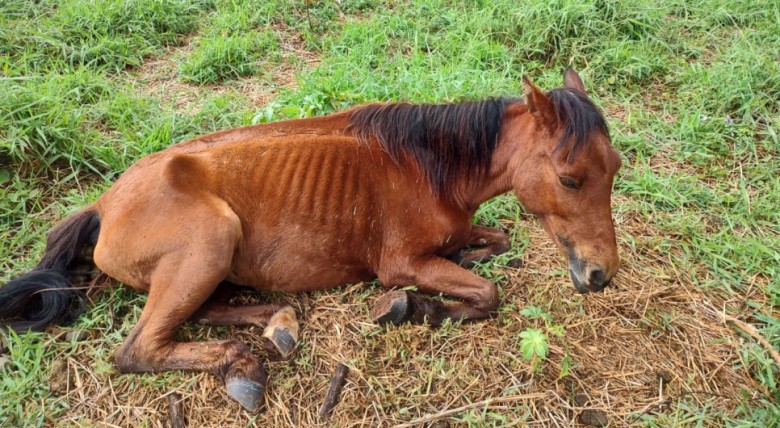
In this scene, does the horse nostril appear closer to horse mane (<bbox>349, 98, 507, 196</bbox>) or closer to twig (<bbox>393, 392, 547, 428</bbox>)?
twig (<bbox>393, 392, 547, 428</bbox>)

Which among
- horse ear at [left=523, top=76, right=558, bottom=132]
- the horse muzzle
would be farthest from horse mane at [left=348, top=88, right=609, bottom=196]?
the horse muzzle

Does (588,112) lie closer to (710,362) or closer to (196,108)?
(710,362)

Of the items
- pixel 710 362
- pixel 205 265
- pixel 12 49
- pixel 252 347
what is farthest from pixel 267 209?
pixel 12 49

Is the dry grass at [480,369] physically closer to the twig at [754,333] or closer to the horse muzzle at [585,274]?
the twig at [754,333]

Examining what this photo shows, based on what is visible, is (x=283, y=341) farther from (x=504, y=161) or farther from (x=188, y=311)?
Answer: (x=504, y=161)

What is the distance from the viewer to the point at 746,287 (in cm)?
335

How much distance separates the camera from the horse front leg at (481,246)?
3.59 meters

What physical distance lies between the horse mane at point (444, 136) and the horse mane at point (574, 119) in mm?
422

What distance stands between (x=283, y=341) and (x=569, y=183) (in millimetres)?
1817

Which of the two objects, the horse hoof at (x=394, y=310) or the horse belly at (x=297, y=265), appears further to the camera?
the horse belly at (x=297, y=265)

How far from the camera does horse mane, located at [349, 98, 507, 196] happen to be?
318cm

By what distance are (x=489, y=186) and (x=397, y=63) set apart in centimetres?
254

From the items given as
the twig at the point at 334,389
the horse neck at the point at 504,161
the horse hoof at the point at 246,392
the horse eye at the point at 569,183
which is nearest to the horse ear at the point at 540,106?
the horse neck at the point at 504,161

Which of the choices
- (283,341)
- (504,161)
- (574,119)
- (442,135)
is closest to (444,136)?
(442,135)
